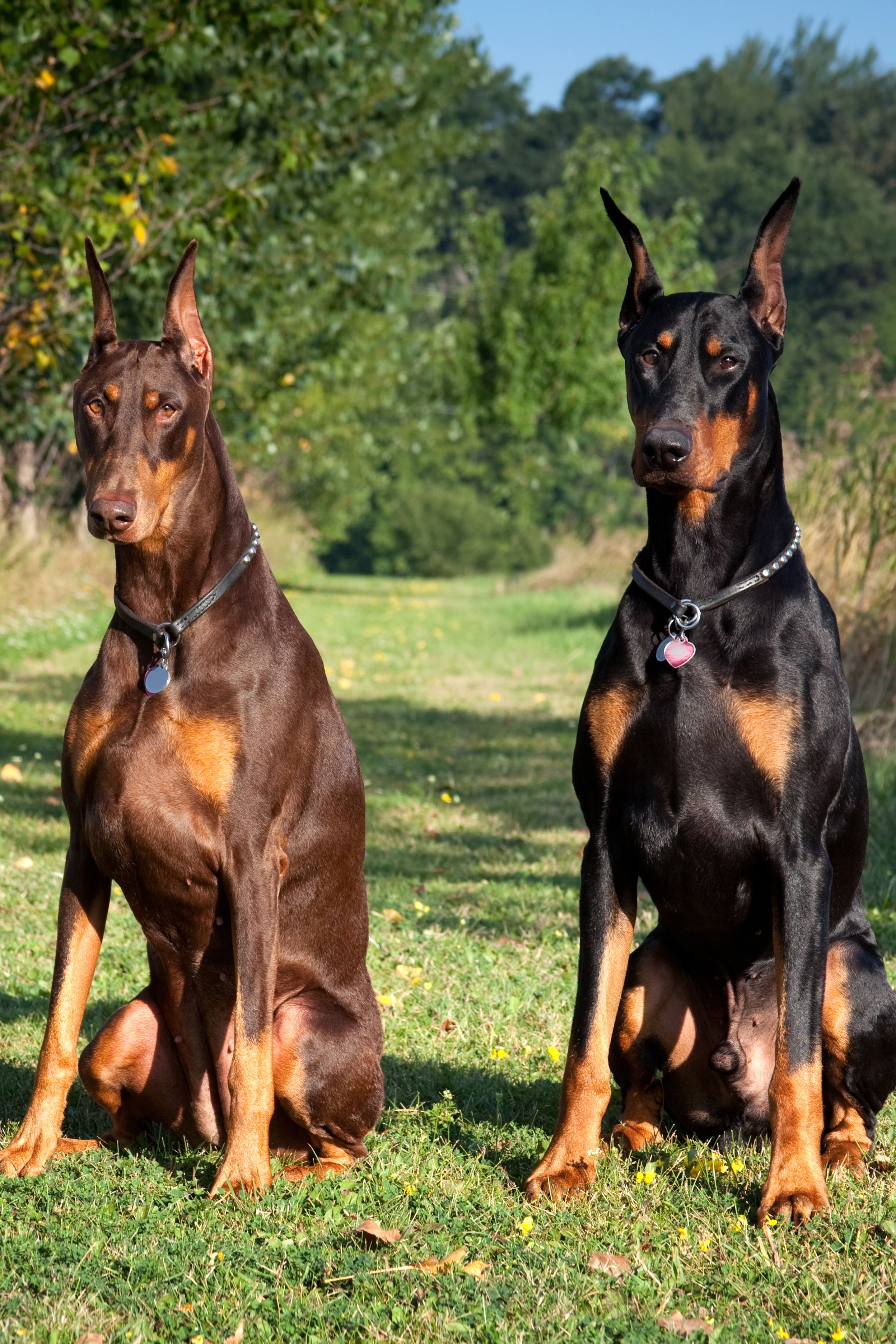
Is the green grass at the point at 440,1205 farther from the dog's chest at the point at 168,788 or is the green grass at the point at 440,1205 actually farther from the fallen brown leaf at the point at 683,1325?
the dog's chest at the point at 168,788

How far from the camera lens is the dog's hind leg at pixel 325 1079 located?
3303mm

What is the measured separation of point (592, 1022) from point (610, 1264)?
58 cm

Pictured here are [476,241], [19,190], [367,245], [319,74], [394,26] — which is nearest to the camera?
[19,190]

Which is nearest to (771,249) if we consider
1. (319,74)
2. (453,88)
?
(319,74)

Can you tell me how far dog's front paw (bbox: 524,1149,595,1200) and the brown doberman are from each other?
0.49m

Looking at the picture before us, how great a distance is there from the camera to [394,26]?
16.2 m

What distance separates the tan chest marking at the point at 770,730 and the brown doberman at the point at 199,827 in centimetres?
111

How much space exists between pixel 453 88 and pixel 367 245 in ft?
22.5

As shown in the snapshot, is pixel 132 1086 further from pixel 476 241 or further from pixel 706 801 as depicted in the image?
pixel 476 241

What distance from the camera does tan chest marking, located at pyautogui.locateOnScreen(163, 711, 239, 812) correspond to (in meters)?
3.13

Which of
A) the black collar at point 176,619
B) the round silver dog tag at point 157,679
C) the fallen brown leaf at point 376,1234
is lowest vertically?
the fallen brown leaf at point 376,1234

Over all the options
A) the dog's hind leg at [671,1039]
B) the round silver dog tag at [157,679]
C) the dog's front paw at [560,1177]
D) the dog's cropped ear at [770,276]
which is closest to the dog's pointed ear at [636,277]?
the dog's cropped ear at [770,276]

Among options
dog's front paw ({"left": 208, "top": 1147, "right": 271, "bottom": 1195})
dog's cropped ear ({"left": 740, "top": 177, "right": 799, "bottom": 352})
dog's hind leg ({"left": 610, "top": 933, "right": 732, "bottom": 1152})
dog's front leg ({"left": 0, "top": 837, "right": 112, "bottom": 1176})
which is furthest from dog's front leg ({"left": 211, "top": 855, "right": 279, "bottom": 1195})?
dog's cropped ear ({"left": 740, "top": 177, "right": 799, "bottom": 352})

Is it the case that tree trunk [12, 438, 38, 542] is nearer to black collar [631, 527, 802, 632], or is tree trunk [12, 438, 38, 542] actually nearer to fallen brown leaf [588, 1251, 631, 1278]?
black collar [631, 527, 802, 632]
